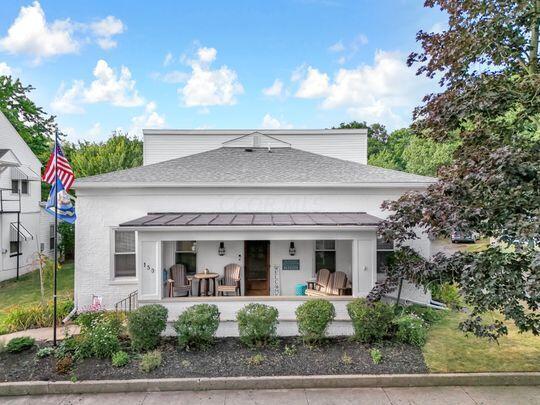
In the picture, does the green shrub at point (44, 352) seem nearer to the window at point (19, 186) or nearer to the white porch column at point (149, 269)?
the white porch column at point (149, 269)

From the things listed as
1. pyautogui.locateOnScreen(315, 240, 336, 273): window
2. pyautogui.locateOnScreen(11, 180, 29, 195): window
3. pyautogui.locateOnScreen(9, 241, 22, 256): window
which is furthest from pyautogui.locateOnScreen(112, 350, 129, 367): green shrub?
pyautogui.locateOnScreen(11, 180, 29, 195): window

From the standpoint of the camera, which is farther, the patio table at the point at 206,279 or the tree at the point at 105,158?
the tree at the point at 105,158

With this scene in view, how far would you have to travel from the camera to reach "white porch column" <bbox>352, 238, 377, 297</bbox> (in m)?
9.23

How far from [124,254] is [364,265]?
8254mm

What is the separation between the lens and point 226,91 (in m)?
25.9

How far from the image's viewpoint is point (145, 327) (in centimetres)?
758

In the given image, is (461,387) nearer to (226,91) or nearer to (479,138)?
(479,138)

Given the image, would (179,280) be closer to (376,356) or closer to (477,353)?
(376,356)

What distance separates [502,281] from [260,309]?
5.12 m

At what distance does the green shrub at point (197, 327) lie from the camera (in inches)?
300

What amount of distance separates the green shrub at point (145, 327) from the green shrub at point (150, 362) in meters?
0.49

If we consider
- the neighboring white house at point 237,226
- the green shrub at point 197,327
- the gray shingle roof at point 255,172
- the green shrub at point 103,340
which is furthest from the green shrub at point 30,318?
the green shrub at point 197,327

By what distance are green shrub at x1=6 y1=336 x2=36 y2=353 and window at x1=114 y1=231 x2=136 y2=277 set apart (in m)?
3.45

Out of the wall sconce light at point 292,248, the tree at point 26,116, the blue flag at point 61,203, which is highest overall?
the tree at point 26,116
